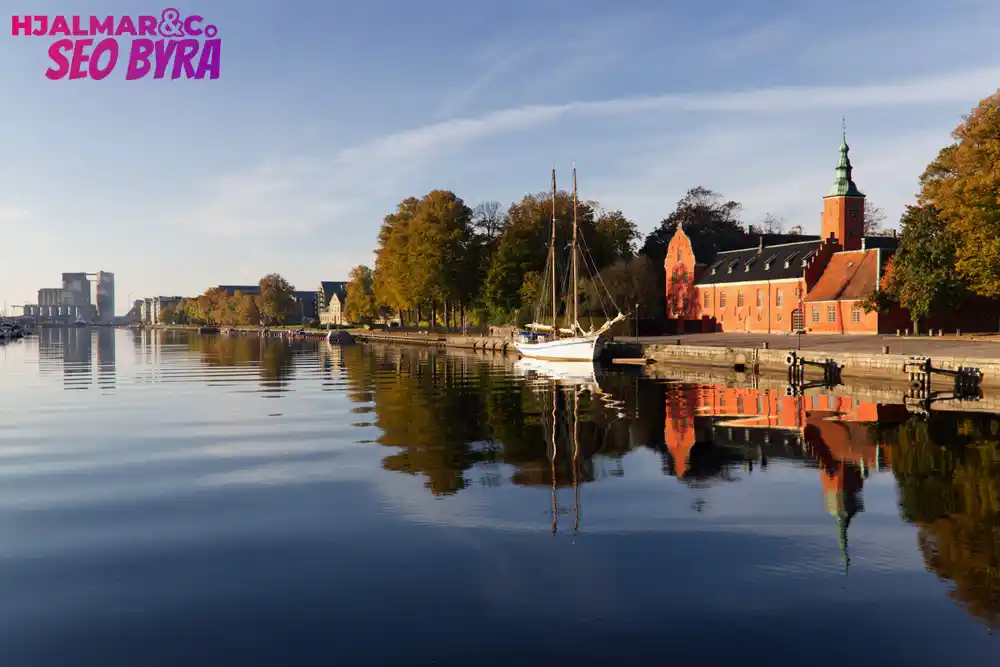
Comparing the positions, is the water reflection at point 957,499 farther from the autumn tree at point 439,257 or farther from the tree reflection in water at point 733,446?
the autumn tree at point 439,257

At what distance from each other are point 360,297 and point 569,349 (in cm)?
9746

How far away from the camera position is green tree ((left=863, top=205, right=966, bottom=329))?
6088 cm

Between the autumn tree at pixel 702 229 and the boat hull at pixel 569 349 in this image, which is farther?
the autumn tree at pixel 702 229

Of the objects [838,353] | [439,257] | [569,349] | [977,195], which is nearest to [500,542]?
[838,353]

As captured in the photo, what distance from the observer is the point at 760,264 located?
85.7 m

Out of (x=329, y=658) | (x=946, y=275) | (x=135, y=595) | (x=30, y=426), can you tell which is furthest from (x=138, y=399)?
(x=946, y=275)

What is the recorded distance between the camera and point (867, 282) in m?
70.8

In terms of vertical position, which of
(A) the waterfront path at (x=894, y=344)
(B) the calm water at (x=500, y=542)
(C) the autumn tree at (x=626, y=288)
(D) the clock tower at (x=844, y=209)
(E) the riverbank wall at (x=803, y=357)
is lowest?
(B) the calm water at (x=500, y=542)

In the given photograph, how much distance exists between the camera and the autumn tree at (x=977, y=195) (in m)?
51.0

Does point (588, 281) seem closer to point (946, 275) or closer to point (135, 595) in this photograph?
point (946, 275)

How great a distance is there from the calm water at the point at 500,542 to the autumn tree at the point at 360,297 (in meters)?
128

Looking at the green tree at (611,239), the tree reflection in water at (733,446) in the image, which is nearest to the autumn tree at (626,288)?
the green tree at (611,239)

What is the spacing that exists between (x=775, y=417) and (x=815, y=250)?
54.5 meters

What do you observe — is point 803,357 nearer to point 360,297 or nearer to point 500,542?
point 500,542
